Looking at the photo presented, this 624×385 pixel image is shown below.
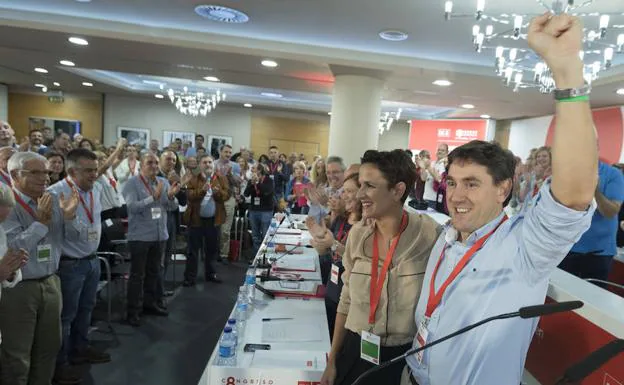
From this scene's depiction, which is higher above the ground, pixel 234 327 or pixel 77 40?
pixel 77 40

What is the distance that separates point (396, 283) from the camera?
4.87 ft

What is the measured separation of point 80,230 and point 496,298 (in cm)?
266

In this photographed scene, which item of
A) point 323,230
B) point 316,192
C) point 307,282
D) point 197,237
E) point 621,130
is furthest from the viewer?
point 621,130

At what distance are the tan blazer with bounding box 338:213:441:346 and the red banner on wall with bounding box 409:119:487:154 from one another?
32.9ft

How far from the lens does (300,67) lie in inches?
214

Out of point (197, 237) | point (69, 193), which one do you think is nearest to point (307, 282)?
point (69, 193)

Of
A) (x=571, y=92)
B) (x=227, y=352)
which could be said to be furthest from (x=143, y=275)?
(x=571, y=92)

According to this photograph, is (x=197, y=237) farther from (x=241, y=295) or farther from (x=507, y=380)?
(x=507, y=380)

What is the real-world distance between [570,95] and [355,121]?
4779 mm

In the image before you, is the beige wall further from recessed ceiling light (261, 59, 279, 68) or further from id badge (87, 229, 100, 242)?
id badge (87, 229, 100, 242)

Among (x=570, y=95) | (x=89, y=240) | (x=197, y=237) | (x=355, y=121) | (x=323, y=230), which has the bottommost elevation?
(x=197, y=237)

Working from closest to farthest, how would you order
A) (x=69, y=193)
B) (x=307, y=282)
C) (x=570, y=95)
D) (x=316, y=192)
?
→ (x=570, y=95) < (x=307, y=282) < (x=69, y=193) < (x=316, y=192)

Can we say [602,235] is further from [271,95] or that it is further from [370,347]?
[271,95]

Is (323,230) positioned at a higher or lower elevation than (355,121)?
lower
